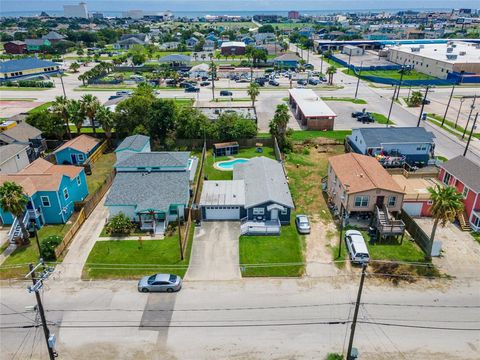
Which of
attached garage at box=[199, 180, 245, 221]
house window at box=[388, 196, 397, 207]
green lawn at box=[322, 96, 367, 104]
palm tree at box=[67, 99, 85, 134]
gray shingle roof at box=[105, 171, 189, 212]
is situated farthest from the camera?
green lawn at box=[322, 96, 367, 104]

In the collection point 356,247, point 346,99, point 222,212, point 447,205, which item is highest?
point 447,205

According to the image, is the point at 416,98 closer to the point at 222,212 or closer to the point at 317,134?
the point at 317,134

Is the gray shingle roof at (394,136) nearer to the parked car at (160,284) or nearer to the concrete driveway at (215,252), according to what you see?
the concrete driveway at (215,252)

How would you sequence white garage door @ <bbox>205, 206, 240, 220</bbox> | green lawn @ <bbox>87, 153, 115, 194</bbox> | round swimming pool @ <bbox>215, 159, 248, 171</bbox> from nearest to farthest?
1. white garage door @ <bbox>205, 206, 240, 220</bbox>
2. green lawn @ <bbox>87, 153, 115, 194</bbox>
3. round swimming pool @ <bbox>215, 159, 248, 171</bbox>

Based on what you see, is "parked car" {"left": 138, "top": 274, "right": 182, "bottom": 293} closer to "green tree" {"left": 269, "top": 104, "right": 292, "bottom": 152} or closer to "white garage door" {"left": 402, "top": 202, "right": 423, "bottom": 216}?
"white garage door" {"left": 402, "top": 202, "right": 423, "bottom": 216}

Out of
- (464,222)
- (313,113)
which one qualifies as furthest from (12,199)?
(313,113)

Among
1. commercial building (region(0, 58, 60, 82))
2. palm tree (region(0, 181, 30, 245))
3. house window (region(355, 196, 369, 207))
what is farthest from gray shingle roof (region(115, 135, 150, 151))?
commercial building (region(0, 58, 60, 82))
